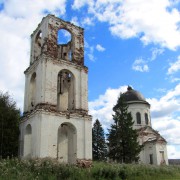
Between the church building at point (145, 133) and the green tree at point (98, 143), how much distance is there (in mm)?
4577

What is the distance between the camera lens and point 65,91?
20.9 m

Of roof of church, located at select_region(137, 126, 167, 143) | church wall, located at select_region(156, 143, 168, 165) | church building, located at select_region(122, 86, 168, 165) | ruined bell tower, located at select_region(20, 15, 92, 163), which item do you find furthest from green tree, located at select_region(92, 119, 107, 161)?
ruined bell tower, located at select_region(20, 15, 92, 163)

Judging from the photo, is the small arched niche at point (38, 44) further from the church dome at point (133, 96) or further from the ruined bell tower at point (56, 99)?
the church dome at point (133, 96)

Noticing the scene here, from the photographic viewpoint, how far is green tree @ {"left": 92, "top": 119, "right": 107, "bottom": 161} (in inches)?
1422

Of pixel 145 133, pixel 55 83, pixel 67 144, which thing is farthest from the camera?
pixel 145 133

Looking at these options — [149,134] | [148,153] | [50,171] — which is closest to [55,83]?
[50,171]

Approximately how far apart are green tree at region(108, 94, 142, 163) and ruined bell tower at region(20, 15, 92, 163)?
952cm

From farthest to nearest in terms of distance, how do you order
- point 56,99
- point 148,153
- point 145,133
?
point 145,133, point 148,153, point 56,99

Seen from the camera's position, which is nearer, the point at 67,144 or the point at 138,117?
the point at 67,144

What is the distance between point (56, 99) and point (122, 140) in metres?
11.7

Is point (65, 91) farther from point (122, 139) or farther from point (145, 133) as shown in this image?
point (145, 133)

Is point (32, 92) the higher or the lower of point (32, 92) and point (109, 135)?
the higher

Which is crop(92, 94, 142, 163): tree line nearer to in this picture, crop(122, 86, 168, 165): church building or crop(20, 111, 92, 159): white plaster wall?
crop(122, 86, 168, 165): church building

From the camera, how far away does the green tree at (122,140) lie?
27281mm
